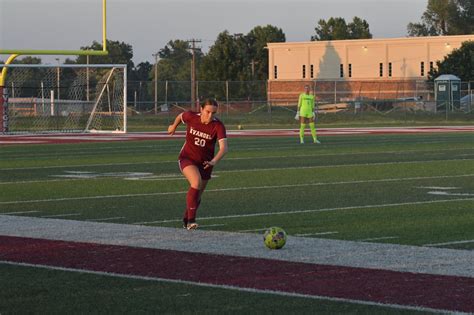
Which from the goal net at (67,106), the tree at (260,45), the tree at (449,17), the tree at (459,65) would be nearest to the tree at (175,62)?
the tree at (260,45)

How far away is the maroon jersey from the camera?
12.9 meters

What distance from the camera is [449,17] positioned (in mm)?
123875

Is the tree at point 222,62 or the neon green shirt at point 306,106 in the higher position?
the tree at point 222,62

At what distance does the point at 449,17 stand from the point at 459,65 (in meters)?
46.0

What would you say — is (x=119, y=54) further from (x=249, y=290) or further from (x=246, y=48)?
(x=249, y=290)

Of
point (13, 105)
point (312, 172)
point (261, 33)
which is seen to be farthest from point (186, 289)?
point (261, 33)

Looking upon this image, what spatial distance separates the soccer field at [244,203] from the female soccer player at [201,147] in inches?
21.8

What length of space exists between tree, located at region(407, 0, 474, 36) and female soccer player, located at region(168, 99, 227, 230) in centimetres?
11220

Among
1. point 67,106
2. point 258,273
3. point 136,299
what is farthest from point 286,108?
point 136,299

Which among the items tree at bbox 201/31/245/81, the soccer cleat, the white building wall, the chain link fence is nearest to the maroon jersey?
the soccer cleat

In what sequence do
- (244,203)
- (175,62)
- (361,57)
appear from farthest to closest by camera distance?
(175,62), (361,57), (244,203)

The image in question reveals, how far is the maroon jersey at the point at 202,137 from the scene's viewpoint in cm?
1291

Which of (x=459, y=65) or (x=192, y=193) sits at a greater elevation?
(x=459, y=65)

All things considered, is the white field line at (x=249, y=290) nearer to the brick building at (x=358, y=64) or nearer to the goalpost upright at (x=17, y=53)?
the goalpost upright at (x=17, y=53)
